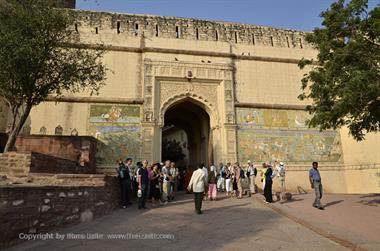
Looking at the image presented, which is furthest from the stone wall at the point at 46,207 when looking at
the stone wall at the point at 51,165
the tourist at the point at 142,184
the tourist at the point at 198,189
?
the tourist at the point at 198,189

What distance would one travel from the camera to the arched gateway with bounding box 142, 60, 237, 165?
48.7ft

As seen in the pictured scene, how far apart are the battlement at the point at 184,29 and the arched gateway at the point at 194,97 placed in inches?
70.8

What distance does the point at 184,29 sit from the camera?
1659 centimetres

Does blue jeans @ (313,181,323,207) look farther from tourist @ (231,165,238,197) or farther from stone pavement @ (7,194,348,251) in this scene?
tourist @ (231,165,238,197)

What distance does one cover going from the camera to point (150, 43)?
52.1 feet

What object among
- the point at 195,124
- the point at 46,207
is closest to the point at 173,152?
the point at 195,124

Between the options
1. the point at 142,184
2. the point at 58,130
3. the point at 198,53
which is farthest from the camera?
the point at 198,53

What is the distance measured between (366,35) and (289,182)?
8.57 metres

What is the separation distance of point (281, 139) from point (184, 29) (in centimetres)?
745

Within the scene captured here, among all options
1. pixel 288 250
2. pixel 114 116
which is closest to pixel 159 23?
pixel 114 116

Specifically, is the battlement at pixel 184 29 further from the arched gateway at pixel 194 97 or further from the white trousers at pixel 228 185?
the white trousers at pixel 228 185

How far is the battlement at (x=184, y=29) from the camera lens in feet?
52.0

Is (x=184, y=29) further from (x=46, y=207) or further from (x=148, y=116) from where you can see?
(x=46, y=207)

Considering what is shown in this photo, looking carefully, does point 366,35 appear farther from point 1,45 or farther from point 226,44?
point 1,45
